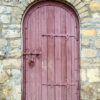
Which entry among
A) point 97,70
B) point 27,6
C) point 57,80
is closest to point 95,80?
point 97,70

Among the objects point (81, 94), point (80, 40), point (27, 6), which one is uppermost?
point (27, 6)

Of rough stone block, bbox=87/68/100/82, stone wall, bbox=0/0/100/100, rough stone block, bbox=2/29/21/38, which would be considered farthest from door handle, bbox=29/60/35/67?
rough stone block, bbox=87/68/100/82

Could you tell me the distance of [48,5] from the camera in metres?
9.09

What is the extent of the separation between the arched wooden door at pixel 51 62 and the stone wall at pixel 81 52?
0.19m

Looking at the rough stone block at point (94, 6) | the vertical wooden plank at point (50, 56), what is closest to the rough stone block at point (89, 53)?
the vertical wooden plank at point (50, 56)

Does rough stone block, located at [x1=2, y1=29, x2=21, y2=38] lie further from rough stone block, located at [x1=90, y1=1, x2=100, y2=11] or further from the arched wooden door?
rough stone block, located at [x1=90, y1=1, x2=100, y2=11]

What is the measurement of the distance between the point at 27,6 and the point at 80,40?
121 cm

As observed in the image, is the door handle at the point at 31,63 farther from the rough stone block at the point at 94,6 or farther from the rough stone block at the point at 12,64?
the rough stone block at the point at 94,6

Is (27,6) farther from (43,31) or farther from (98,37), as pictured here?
(98,37)

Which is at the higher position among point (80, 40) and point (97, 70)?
point (80, 40)

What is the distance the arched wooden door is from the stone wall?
0.63 feet

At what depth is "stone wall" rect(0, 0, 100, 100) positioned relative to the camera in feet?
29.1

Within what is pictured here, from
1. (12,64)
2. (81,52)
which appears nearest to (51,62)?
(81,52)

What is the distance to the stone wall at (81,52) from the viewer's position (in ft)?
29.1
